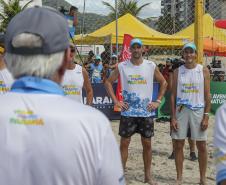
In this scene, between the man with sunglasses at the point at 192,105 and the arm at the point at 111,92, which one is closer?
the man with sunglasses at the point at 192,105

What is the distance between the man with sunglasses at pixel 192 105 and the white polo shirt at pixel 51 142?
4.29 m

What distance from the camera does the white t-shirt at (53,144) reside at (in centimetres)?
132

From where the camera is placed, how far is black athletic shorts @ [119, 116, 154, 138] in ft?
18.9

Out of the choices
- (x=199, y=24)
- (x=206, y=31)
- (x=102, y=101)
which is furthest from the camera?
(x=206, y=31)

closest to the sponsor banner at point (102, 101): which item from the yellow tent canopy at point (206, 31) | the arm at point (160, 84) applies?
the arm at point (160, 84)

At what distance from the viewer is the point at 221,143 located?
5.25 feet

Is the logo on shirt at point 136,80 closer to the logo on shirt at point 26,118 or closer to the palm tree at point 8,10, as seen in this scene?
the logo on shirt at point 26,118

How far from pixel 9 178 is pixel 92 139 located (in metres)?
0.27

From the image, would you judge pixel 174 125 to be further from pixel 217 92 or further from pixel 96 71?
→ pixel 96 71

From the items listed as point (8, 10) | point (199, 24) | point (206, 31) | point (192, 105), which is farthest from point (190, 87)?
point (8, 10)

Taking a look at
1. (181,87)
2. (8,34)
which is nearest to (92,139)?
(8,34)

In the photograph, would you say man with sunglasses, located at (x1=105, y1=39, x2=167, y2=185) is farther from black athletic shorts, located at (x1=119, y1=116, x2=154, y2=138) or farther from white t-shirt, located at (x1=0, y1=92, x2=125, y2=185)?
white t-shirt, located at (x1=0, y1=92, x2=125, y2=185)

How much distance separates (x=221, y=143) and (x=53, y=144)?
24.0 inches

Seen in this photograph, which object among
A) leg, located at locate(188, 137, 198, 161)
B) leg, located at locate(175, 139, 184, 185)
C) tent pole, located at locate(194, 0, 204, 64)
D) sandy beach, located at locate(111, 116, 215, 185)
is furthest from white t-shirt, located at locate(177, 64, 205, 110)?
leg, located at locate(188, 137, 198, 161)
